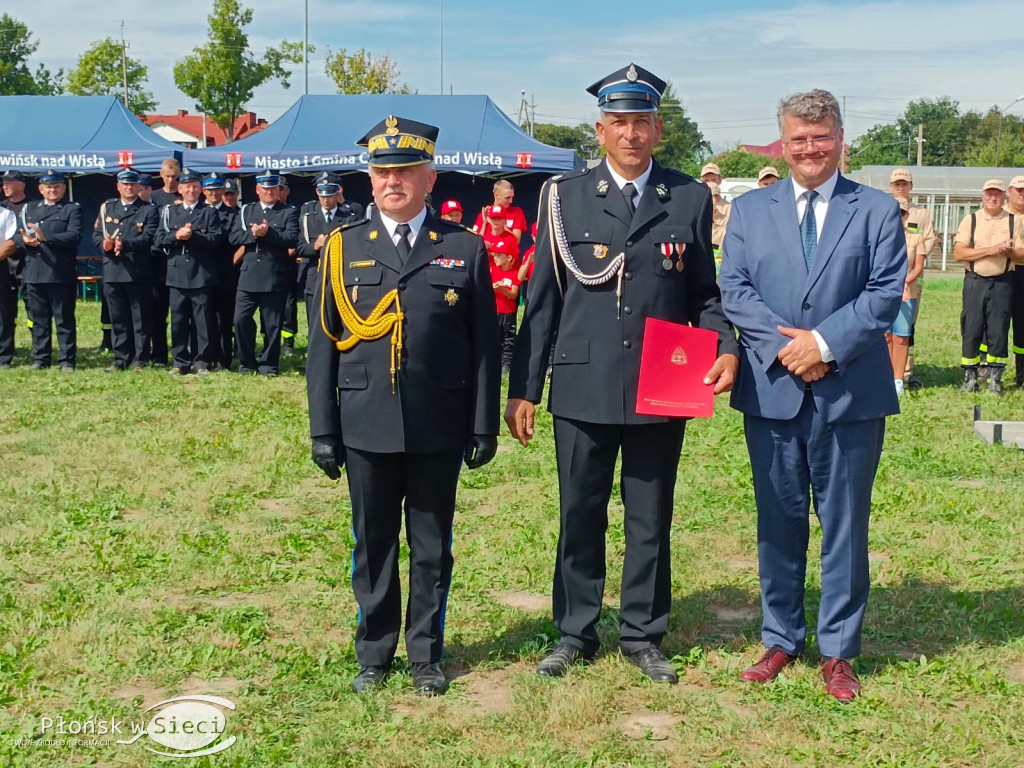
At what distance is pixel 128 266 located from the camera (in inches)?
470

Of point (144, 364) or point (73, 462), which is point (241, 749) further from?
point (144, 364)

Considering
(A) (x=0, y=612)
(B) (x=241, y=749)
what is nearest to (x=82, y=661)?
(A) (x=0, y=612)

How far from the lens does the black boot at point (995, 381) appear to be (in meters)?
10.6

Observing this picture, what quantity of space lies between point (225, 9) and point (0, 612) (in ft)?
124

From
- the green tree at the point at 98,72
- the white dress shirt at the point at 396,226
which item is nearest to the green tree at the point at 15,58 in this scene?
the green tree at the point at 98,72

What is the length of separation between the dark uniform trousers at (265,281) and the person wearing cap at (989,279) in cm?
697

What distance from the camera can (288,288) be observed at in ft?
38.8

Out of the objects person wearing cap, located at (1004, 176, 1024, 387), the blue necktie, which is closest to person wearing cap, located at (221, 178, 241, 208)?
person wearing cap, located at (1004, 176, 1024, 387)

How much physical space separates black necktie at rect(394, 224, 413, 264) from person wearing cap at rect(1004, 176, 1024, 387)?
318 inches

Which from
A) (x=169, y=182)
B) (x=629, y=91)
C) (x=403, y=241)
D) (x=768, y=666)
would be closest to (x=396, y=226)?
(x=403, y=241)

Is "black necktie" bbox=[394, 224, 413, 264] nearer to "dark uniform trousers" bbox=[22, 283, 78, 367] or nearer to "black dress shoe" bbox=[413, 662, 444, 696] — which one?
"black dress shoe" bbox=[413, 662, 444, 696]

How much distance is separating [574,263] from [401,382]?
2.62ft

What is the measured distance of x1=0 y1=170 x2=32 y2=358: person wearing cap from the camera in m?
12.1

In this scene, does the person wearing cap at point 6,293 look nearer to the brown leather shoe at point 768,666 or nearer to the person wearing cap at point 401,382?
the person wearing cap at point 401,382
